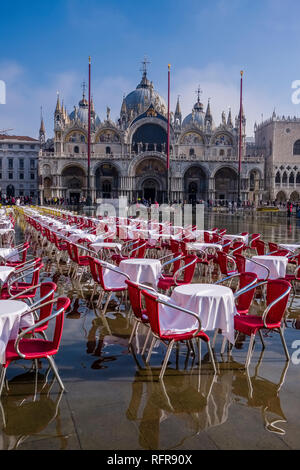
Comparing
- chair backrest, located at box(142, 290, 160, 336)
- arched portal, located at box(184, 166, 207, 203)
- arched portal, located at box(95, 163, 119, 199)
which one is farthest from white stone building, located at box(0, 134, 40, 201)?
chair backrest, located at box(142, 290, 160, 336)

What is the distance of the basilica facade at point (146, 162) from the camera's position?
2100 inches

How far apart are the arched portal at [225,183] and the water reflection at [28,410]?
180 feet

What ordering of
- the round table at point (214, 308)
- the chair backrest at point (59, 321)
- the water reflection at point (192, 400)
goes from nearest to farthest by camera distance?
1. the water reflection at point (192, 400)
2. the chair backrest at point (59, 321)
3. the round table at point (214, 308)

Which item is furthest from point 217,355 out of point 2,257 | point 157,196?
point 157,196

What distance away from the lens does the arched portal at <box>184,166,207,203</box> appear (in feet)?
187

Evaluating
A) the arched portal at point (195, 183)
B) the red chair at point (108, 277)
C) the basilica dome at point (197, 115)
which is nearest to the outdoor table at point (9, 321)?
the red chair at point (108, 277)

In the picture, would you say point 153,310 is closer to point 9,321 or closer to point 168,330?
point 168,330

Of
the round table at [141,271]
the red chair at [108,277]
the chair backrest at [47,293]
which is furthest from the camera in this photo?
the round table at [141,271]

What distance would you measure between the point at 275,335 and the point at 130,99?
61.0 m

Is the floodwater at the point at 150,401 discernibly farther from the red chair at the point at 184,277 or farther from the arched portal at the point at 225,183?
the arched portal at the point at 225,183

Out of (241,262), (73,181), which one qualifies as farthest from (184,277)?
(73,181)

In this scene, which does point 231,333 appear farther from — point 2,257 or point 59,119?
point 59,119

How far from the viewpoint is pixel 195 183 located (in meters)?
57.4

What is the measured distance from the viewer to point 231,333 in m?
4.46
